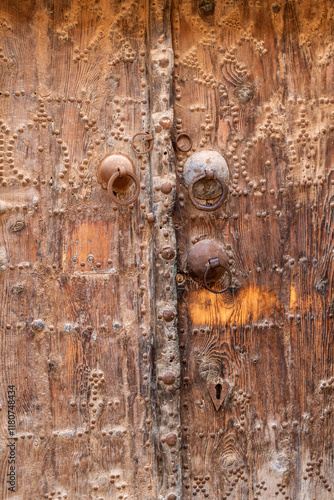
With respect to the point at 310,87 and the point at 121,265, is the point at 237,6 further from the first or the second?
the point at 121,265

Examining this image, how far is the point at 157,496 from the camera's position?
1.70m

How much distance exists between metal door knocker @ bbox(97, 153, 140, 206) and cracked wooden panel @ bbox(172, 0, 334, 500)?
7.9 inches

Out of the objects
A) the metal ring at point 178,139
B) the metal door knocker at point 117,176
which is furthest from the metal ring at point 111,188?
the metal ring at point 178,139

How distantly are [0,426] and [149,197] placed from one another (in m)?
0.97

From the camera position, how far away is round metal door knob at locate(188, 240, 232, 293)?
170 cm

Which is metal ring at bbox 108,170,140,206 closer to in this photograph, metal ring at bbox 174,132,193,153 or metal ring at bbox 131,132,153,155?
metal ring at bbox 131,132,153,155

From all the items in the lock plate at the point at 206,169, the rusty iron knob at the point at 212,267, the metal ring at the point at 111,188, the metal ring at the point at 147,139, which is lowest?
the rusty iron knob at the point at 212,267

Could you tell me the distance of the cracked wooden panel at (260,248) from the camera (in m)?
1.77

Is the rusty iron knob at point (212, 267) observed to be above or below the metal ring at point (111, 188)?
below

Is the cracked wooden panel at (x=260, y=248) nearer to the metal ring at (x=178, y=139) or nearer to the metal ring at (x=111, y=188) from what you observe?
the metal ring at (x=178, y=139)

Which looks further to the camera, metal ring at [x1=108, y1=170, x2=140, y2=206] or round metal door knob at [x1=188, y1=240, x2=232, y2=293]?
round metal door knob at [x1=188, y1=240, x2=232, y2=293]

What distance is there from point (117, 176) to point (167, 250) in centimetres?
32

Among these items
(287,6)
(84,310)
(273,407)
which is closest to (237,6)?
(287,6)

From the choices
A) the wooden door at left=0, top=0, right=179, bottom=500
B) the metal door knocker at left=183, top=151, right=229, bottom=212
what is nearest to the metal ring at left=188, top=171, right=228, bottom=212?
the metal door knocker at left=183, top=151, right=229, bottom=212
